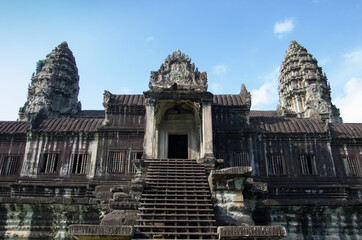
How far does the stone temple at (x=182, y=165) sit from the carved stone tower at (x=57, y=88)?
61.1 feet

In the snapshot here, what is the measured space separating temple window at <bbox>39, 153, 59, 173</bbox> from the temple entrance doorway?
6850 millimetres

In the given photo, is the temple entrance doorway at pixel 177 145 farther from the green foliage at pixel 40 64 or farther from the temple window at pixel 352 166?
the green foliage at pixel 40 64

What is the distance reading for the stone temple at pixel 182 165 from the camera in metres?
11.6

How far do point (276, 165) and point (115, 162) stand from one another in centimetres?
934

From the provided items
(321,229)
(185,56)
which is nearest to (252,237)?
(321,229)

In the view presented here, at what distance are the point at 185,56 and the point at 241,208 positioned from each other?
9.76 metres

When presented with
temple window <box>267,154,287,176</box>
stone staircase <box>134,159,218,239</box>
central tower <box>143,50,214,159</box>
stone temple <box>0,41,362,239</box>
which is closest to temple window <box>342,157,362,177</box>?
stone temple <box>0,41,362,239</box>

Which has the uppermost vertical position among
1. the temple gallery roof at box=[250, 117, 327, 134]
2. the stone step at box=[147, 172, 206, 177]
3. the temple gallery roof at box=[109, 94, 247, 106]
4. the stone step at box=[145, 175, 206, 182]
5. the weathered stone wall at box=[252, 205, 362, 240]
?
the temple gallery roof at box=[109, 94, 247, 106]

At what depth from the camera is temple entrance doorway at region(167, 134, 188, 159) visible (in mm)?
19352

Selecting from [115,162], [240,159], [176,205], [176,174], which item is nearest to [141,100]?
[115,162]

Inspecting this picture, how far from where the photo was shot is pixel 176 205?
1031cm

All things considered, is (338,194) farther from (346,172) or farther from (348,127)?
(348,127)

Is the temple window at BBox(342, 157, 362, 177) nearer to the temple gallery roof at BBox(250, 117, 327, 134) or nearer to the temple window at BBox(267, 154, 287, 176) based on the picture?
the temple gallery roof at BBox(250, 117, 327, 134)

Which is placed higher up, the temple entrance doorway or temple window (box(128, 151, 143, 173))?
the temple entrance doorway
